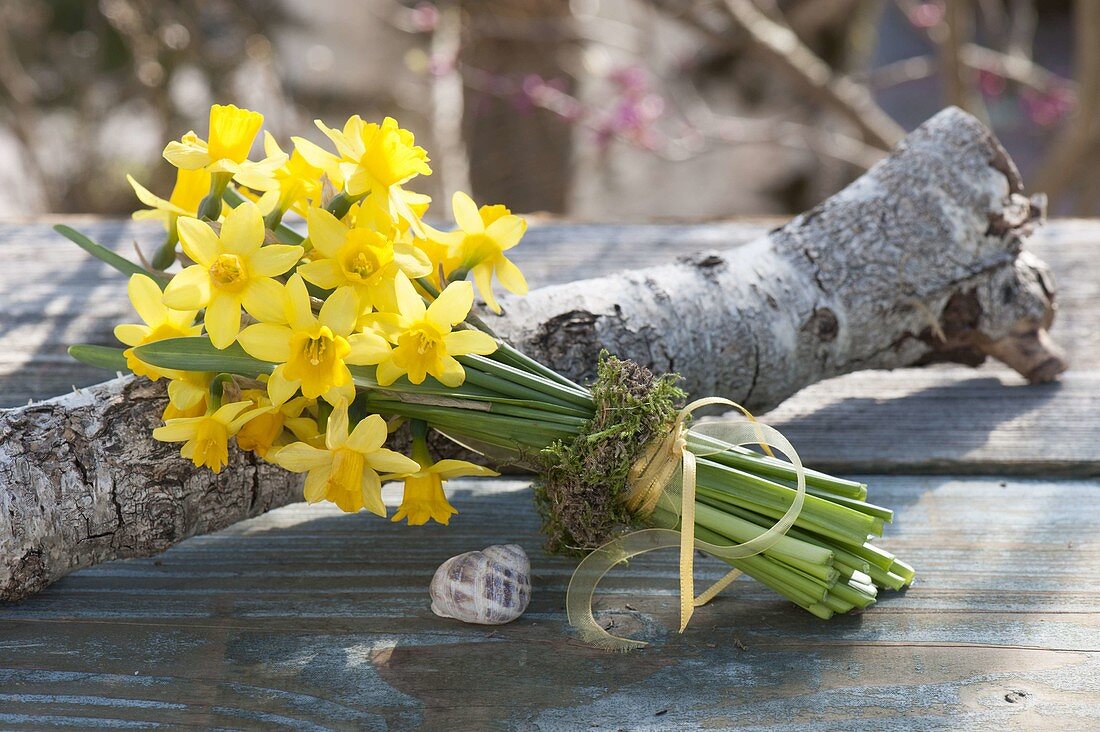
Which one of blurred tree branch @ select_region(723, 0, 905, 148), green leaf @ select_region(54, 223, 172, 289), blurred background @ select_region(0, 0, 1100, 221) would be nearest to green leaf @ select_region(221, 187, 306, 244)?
green leaf @ select_region(54, 223, 172, 289)

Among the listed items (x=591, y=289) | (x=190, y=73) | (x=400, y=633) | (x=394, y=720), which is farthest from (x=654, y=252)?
(x=190, y=73)

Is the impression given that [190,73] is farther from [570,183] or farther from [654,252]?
[654,252]

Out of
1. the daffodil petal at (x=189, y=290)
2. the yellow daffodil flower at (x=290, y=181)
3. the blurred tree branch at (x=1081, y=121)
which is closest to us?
the daffodil petal at (x=189, y=290)

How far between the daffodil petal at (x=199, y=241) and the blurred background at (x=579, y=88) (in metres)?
1.36

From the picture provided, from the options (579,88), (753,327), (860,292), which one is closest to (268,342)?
(753,327)

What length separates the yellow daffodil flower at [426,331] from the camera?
80cm

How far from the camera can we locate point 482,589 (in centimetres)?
89

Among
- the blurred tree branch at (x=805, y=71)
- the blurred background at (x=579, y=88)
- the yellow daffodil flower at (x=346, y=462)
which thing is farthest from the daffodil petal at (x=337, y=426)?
the blurred tree branch at (x=805, y=71)

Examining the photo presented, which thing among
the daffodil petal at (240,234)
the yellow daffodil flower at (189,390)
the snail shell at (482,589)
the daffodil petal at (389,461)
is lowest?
the snail shell at (482,589)

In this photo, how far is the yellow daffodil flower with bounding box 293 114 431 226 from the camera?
2.76 ft

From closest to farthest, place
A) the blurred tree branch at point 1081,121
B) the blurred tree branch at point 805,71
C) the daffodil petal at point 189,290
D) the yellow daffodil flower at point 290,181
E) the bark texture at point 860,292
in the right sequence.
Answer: the daffodil petal at point 189,290, the yellow daffodil flower at point 290,181, the bark texture at point 860,292, the blurred tree branch at point 1081,121, the blurred tree branch at point 805,71

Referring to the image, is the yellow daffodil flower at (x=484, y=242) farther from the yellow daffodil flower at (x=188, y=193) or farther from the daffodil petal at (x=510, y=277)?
the yellow daffodil flower at (x=188, y=193)

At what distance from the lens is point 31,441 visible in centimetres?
93

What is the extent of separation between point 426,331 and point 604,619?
0.34 meters
